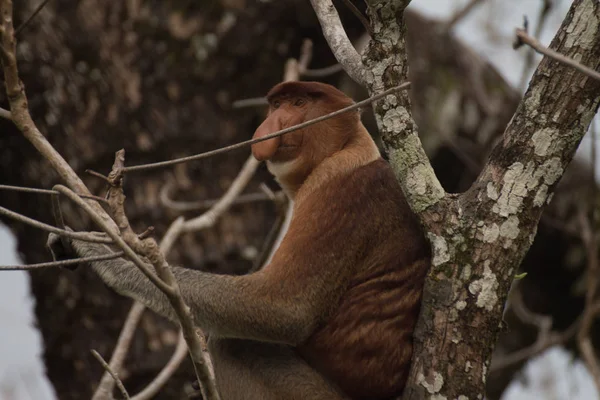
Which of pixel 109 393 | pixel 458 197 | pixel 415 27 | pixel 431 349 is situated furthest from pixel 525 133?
pixel 415 27

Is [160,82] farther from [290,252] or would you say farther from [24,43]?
[290,252]

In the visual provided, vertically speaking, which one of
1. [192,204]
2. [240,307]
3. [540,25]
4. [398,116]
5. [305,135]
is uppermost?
[540,25]

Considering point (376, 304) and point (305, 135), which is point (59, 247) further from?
point (376, 304)

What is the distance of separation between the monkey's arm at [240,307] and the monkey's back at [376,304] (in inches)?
5.6

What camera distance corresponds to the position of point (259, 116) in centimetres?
636

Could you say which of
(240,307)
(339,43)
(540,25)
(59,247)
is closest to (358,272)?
(240,307)

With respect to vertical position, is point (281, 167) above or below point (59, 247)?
above

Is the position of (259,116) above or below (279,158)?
above

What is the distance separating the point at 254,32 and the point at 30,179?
75.4 inches

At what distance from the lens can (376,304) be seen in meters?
3.41

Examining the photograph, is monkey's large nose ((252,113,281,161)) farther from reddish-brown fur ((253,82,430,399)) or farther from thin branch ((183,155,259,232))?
thin branch ((183,155,259,232))

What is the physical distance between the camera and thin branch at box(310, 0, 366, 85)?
3.23 m

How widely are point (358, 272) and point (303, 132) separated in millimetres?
742

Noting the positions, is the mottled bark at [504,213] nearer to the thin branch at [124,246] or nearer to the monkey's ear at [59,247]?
the thin branch at [124,246]
